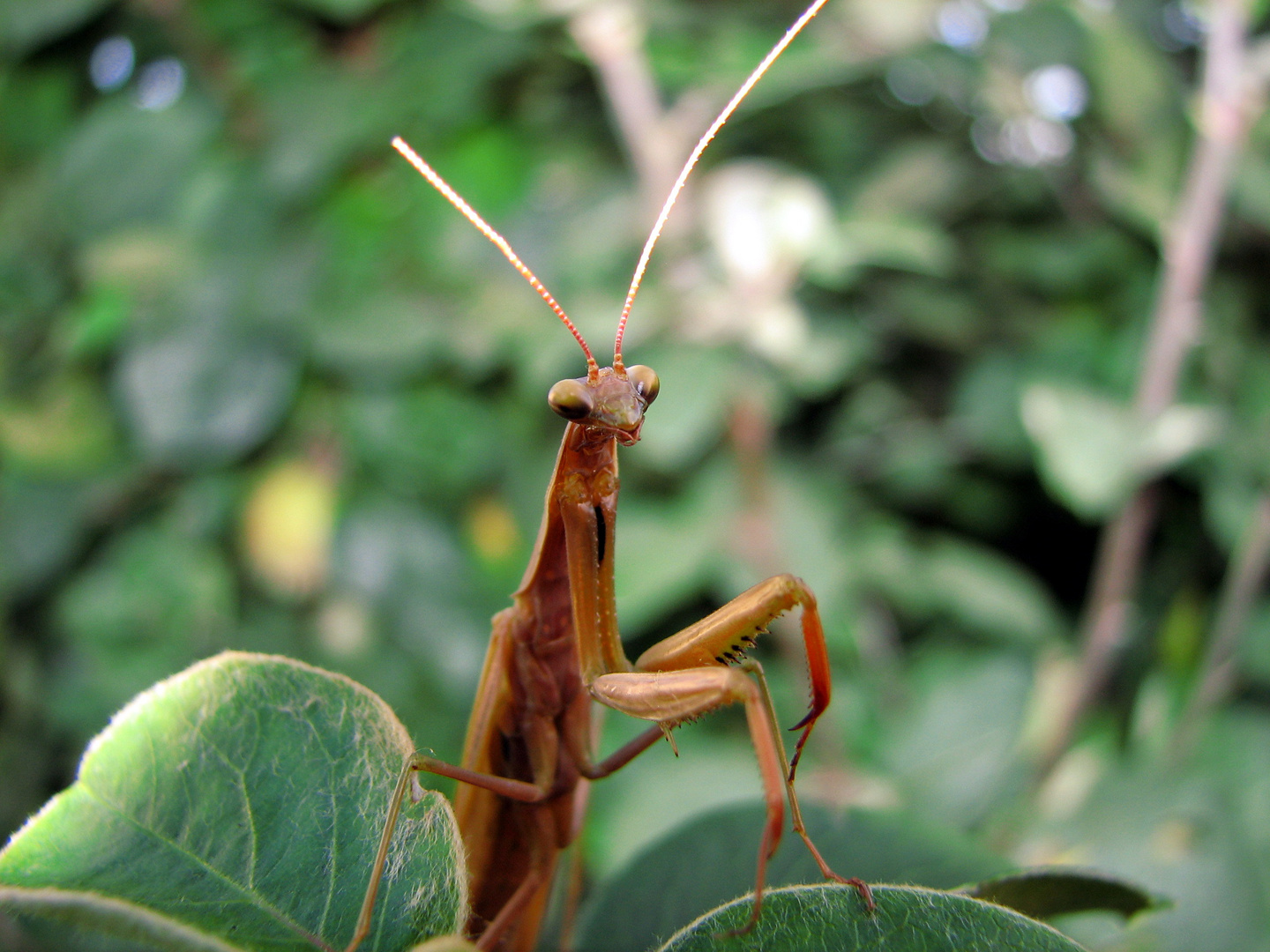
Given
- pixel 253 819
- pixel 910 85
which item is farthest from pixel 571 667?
pixel 910 85

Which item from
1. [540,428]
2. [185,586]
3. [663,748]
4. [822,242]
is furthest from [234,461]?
[822,242]

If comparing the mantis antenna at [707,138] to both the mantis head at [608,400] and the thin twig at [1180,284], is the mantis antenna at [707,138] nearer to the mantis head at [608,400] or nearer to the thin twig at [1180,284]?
the mantis head at [608,400]

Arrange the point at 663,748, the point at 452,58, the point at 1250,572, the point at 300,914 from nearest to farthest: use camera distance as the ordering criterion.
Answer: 1. the point at 300,914
2. the point at 1250,572
3. the point at 663,748
4. the point at 452,58

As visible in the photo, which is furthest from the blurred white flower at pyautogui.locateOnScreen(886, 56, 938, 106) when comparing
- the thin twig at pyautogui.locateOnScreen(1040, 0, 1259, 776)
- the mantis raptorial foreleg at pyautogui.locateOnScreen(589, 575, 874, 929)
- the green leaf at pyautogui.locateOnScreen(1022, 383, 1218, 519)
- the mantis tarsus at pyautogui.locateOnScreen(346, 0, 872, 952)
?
the mantis raptorial foreleg at pyautogui.locateOnScreen(589, 575, 874, 929)

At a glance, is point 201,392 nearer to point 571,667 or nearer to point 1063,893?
point 571,667

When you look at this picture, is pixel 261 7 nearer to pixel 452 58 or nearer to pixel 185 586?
pixel 452 58

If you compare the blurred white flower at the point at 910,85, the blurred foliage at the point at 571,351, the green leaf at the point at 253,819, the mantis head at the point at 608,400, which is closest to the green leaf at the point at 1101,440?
the blurred foliage at the point at 571,351
